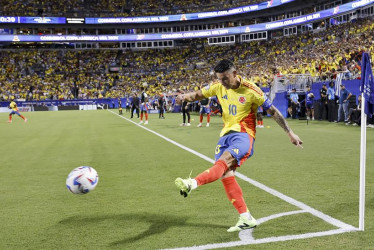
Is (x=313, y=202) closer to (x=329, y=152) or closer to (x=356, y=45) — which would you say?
(x=329, y=152)

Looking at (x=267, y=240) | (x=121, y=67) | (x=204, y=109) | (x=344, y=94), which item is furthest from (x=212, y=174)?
(x=121, y=67)

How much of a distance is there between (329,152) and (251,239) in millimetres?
6875

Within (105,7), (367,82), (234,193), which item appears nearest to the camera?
(367,82)

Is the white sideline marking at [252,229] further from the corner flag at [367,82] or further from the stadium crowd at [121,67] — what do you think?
the stadium crowd at [121,67]

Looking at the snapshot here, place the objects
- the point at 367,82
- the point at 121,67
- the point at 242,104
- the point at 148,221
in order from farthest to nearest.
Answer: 1. the point at 121,67
2. the point at 148,221
3. the point at 242,104
4. the point at 367,82

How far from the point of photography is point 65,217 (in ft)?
16.0

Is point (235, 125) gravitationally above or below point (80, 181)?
above

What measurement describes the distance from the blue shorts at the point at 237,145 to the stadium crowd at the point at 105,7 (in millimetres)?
62912

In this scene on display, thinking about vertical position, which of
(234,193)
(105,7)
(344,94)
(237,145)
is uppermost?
(105,7)

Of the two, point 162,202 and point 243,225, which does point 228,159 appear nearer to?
point 243,225

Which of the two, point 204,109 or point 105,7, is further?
point 105,7

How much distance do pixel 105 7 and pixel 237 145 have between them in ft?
234

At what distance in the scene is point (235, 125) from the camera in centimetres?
451

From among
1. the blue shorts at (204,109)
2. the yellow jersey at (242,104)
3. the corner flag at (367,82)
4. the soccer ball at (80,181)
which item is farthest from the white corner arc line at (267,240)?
the blue shorts at (204,109)
